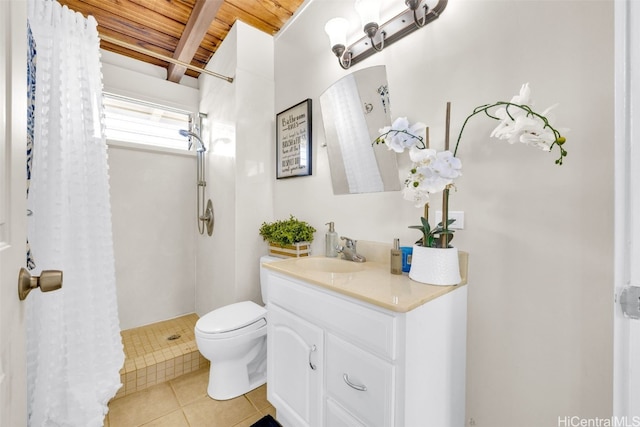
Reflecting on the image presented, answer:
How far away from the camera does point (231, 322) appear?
1.60 meters

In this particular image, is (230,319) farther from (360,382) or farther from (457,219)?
(457,219)

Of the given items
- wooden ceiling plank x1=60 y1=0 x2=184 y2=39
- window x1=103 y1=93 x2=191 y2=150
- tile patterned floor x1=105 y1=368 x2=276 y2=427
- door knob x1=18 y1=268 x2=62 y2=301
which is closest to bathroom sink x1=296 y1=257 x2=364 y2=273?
tile patterned floor x1=105 y1=368 x2=276 y2=427

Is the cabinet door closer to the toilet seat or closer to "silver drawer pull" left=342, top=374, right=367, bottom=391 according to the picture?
"silver drawer pull" left=342, top=374, right=367, bottom=391

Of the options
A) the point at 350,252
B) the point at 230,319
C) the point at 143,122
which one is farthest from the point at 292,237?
the point at 143,122

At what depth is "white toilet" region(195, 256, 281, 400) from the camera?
154 cm

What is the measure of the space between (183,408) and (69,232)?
1.16m

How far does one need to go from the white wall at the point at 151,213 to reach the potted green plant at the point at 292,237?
4.08ft

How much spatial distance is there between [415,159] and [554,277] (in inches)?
25.1

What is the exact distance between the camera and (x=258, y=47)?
216cm

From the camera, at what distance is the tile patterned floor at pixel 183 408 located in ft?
4.79

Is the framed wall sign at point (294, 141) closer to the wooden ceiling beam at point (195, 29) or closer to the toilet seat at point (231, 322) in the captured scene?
the wooden ceiling beam at point (195, 29)

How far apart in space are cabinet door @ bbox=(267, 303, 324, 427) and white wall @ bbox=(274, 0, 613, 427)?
65cm
